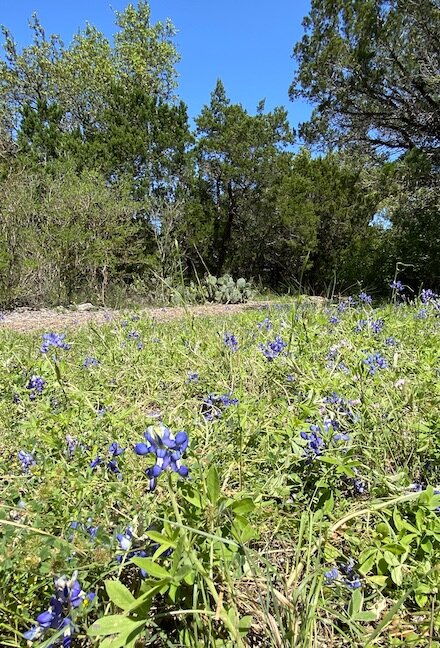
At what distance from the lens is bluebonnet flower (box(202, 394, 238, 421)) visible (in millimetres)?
1722

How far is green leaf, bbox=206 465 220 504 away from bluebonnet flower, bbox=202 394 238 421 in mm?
727

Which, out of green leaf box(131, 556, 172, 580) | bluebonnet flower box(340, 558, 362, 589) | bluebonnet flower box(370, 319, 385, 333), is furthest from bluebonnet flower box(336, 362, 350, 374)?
green leaf box(131, 556, 172, 580)

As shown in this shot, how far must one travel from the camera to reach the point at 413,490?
4.08 ft

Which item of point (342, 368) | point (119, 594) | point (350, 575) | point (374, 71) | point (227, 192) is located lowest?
point (350, 575)

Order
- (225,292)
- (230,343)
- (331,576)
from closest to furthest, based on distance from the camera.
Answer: (331,576), (230,343), (225,292)

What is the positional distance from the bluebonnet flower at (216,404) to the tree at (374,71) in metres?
7.69

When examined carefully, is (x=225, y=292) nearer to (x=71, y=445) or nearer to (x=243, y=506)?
(x=71, y=445)

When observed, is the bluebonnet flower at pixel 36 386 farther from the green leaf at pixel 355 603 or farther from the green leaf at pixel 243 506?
the green leaf at pixel 355 603

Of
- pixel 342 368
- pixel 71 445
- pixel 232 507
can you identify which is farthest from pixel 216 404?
pixel 232 507

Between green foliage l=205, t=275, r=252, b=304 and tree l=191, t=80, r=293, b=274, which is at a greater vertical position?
tree l=191, t=80, r=293, b=274

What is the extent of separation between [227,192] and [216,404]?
1330cm

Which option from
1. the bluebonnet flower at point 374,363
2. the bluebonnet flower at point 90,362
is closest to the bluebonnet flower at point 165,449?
the bluebonnet flower at point 374,363

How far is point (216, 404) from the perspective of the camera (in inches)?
76.4

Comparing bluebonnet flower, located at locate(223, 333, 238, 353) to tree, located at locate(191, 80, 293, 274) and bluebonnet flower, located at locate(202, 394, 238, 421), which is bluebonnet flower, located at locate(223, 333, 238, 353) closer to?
bluebonnet flower, located at locate(202, 394, 238, 421)
